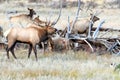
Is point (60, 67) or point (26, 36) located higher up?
point (26, 36)

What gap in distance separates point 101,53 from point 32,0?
41752 mm

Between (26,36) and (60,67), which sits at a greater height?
(26,36)

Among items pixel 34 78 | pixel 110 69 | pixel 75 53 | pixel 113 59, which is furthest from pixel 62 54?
pixel 34 78

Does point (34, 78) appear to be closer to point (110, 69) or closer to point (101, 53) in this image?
point (110, 69)

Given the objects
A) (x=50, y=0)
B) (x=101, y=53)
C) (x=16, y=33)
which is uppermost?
(x=16, y=33)

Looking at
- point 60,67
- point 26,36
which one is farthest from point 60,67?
point 26,36

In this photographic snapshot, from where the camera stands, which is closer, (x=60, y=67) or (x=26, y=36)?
(x=60, y=67)

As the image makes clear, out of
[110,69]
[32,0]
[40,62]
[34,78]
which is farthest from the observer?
[32,0]

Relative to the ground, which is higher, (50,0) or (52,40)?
(52,40)

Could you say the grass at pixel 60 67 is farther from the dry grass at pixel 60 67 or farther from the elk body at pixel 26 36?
the elk body at pixel 26 36

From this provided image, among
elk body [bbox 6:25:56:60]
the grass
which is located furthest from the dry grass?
elk body [bbox 6:25:56:60]

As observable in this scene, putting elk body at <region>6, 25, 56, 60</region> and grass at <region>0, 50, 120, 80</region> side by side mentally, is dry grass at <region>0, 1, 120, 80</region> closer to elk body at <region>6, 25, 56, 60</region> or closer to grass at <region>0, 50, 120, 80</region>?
grass at <region>0, 50, 120, 80</region>

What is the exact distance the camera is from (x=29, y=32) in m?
13.9

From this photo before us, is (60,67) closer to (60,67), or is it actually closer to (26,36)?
(60,67)
